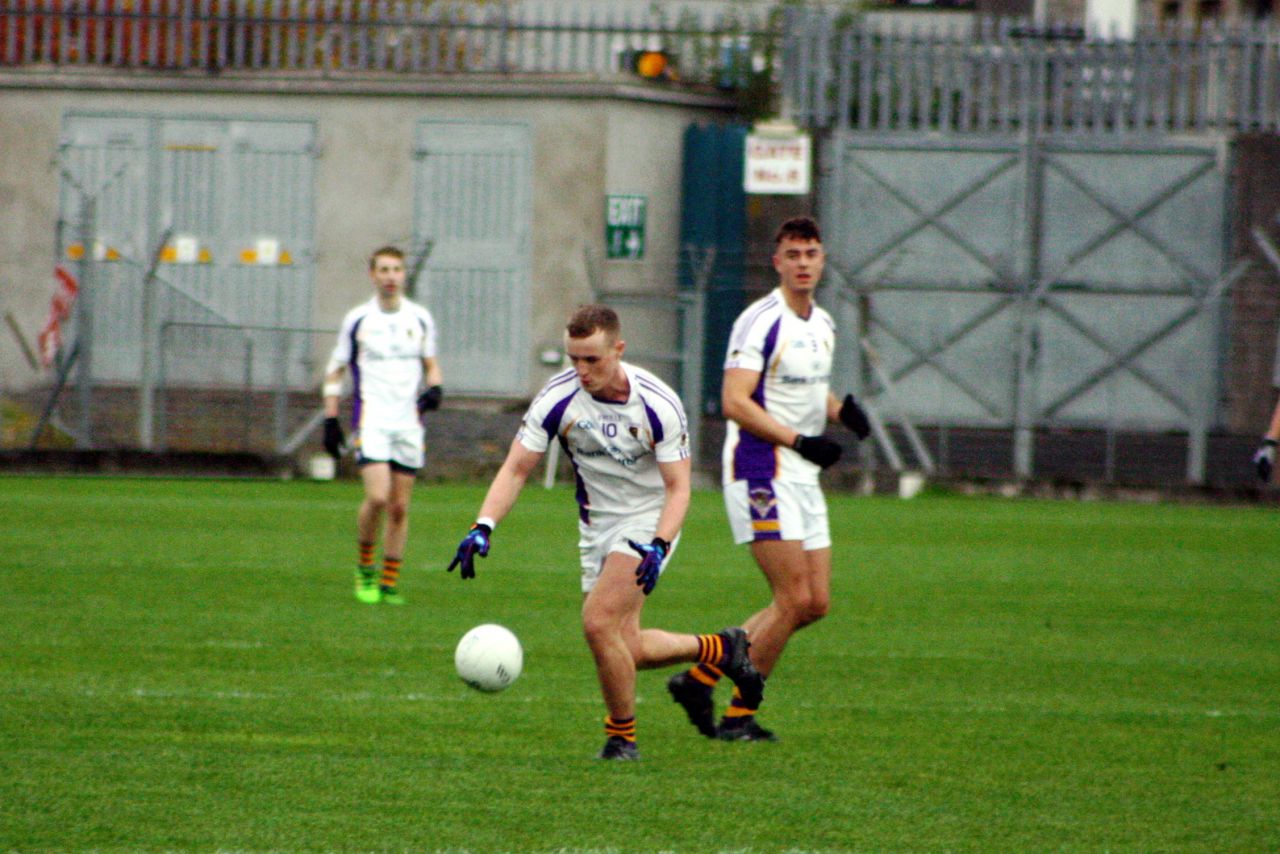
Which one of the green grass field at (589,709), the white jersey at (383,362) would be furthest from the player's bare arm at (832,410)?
the white jersey at (383,362)

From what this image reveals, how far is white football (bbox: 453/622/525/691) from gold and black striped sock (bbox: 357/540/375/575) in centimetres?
519

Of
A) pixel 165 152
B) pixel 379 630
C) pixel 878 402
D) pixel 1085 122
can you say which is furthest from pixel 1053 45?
pixel 379 630

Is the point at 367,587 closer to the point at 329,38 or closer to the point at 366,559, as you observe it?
the point at 366,559

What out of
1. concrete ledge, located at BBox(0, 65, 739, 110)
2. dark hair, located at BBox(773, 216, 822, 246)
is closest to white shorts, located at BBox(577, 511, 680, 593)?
dark hair, located at BBox(773, 216, 822, 246)

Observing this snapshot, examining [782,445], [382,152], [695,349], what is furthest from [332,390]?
[382,152]

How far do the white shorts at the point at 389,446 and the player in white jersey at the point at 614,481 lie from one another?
535 centimetres

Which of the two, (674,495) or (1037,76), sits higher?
(1037,76)

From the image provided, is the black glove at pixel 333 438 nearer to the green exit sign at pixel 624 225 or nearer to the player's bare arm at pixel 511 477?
the player's bare arm at pixel 511 477

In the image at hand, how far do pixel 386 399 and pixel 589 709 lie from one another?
4.79 m

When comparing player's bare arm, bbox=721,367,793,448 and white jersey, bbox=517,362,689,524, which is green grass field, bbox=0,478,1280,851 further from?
player's bare arm, bbox=721,367,793,448

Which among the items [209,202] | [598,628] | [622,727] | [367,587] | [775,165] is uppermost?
[775,165]

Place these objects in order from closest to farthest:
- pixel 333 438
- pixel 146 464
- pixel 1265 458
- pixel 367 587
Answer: pixel 1265 458 → pixel 367 587 → pixel 333 438 → pixel 146 464

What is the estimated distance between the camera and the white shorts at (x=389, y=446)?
13031 mm

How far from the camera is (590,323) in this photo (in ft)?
24.1
